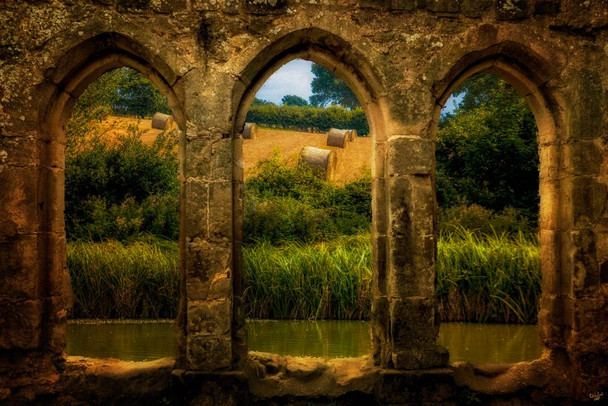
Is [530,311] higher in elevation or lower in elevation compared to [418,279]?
lower

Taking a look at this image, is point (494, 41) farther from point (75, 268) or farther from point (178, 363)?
point (75, 268)

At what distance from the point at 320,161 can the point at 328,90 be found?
28791mm

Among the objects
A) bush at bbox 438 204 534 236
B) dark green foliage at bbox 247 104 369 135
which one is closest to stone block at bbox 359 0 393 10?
bush at bbox 438 204 534 236

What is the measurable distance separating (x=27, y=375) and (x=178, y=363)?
970mm

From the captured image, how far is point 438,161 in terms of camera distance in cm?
1185

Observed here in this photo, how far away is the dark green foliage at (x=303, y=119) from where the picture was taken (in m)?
26.8

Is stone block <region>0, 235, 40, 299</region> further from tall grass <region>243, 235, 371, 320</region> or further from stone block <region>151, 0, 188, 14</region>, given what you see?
tall grass <region>243, 235, 371, 320</region>

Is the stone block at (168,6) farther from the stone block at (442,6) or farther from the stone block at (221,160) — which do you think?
the stone block at (442,6)

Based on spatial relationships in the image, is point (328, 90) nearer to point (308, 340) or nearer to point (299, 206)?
point (299, 206)

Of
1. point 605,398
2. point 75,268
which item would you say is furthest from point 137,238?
point 605,398

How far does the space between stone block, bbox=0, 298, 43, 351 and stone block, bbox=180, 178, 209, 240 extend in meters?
1.11

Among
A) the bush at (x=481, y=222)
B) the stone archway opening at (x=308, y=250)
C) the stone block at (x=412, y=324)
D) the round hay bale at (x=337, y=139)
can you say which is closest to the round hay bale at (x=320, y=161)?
the stone archway opening at (x=308, y=250)

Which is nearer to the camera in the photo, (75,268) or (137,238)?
(75,268)

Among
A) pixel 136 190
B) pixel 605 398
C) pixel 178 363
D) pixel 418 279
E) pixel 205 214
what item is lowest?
pixel 605 398
